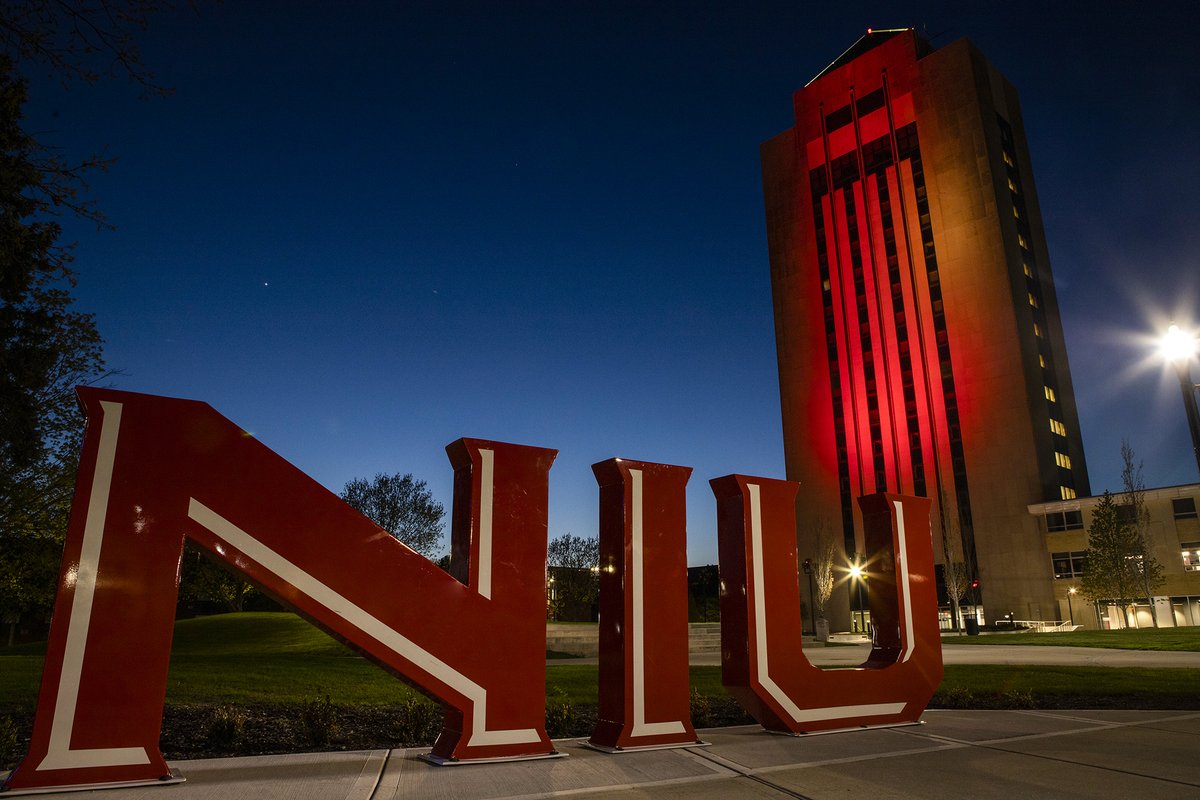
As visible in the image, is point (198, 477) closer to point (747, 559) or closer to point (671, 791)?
point (671, 791)

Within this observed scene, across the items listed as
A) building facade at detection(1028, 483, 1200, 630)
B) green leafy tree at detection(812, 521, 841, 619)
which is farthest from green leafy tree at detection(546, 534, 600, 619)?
building facade at detection(1028, 483, 1200, 630)

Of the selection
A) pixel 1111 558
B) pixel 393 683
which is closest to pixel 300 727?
pixel 393 683

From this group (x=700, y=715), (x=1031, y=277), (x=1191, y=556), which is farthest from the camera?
(x=1031, y=277)

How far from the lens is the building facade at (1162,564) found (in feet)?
154

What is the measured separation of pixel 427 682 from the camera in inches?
225

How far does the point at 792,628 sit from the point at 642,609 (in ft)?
6.11

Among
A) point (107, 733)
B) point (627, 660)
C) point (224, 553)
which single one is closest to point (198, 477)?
point (224, 553)

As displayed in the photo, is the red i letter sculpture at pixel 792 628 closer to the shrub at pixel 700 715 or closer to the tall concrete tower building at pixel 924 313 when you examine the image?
the shrub at pixel 700 715

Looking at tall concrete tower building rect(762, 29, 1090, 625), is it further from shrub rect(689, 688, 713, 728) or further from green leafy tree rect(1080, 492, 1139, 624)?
shrub rect(689, 688, 713, 728)

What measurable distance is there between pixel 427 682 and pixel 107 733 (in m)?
2.14

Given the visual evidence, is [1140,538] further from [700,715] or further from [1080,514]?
[700,715]

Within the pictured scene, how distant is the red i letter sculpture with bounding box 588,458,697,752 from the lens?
657 cm

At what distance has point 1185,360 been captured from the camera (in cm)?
1127

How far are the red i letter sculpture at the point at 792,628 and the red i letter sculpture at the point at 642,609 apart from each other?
2.32 ft
